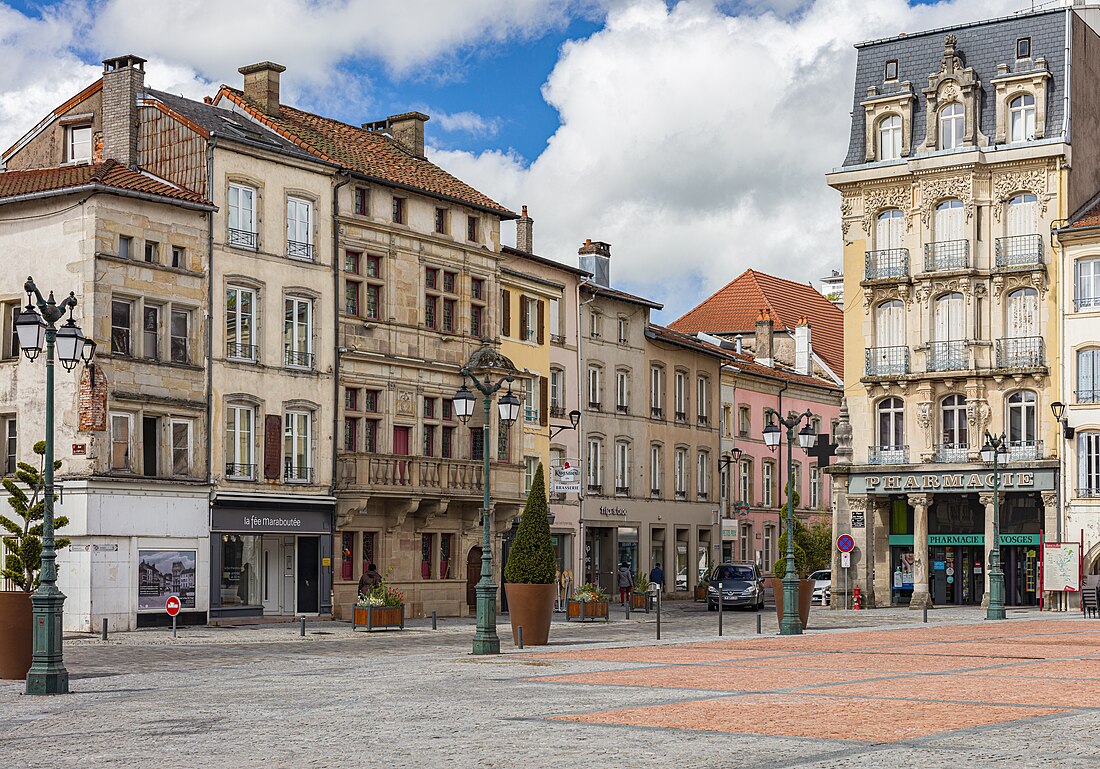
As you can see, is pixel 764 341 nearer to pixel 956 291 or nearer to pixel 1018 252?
pixel 956 291

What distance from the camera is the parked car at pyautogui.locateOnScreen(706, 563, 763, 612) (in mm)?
52875

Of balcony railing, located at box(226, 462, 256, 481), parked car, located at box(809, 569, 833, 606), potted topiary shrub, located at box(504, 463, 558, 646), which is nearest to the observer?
potted topiary shrub, located at box(504, 463, 558, 646)

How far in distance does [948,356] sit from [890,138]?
8.06m

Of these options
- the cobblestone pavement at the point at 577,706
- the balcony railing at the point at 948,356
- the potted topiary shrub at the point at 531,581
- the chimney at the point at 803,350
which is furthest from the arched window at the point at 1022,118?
the potted topiary shrub at the point at 531,581

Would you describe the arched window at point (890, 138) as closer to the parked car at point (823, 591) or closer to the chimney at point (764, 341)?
the parked car at point (823, 591)

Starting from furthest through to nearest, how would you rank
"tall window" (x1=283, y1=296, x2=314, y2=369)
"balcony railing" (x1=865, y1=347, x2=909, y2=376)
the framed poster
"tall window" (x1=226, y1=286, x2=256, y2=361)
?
"balcony railing" (x1=865, y1=347, x2=909, y2=376), "tall window" (x1=283, y1=296, x2=314, y2=369), "tall window" (x1=226, y1=286, x2=256, y2=361), the framed poster

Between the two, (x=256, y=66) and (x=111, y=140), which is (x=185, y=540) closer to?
(x=111, y=140)

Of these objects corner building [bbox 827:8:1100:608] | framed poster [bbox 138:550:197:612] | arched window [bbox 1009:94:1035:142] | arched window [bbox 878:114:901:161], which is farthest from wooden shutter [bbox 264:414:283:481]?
arched window [bbox 1009:94:1035:142]

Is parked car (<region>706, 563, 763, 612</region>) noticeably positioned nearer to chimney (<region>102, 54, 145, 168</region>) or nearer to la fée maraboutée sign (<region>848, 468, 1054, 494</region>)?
la fée maraboutée sign (<region>848, 468, 1054, 494</region>)

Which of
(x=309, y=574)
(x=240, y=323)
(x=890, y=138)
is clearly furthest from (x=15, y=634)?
(x=890, y=138)

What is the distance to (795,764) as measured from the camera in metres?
12.0

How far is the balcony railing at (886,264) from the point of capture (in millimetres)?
56219

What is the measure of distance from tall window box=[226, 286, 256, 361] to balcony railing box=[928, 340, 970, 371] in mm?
24832

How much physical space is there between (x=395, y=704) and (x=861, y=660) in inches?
378
